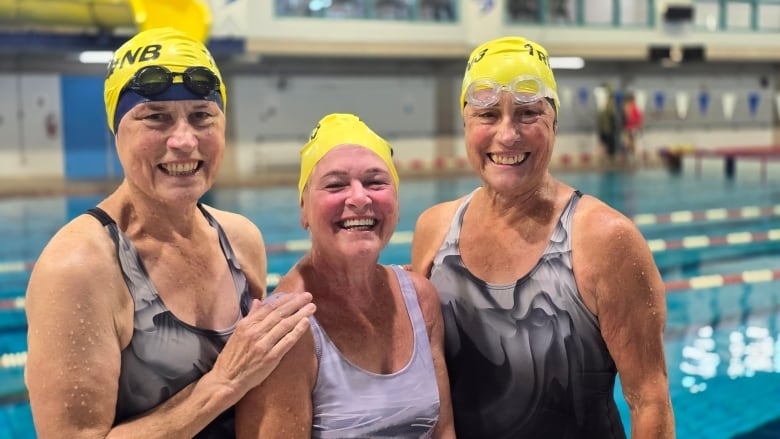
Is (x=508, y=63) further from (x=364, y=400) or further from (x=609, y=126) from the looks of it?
(x=609, y=126)

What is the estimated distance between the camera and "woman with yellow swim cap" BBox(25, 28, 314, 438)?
175 centimetres

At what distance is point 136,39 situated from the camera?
6.66 feet

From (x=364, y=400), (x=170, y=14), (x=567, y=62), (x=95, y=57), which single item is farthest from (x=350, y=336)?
(x=567, y=62)

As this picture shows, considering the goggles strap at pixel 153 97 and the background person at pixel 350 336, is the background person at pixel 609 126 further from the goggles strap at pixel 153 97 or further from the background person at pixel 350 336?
the goggles strap at pixel 153 97

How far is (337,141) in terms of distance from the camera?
1939 mm

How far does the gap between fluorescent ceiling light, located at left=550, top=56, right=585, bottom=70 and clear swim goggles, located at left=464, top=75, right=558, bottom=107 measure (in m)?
19.6

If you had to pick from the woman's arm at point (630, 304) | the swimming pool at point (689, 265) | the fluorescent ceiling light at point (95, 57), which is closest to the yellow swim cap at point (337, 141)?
the woman's arm at point (630, 304)

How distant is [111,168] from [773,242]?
47.0 feet

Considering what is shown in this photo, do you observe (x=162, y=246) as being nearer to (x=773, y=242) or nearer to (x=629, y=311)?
(x=629, y=311)

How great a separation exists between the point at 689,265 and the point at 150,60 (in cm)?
764

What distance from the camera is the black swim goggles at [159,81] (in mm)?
1910

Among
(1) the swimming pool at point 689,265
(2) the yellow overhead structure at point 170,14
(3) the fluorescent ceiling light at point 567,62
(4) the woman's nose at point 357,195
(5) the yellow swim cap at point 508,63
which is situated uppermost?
(3) the fluorescent ceiling light at point 567,62

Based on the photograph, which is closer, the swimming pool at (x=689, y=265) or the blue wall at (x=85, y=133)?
the swimming pool at (x=689, y=265)

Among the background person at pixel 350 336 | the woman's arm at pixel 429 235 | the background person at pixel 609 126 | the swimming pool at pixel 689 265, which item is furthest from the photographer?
the background person at pixel 609 126
